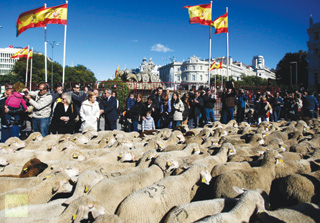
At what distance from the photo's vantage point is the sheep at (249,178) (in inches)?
134

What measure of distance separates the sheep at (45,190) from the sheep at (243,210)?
225 centimetres

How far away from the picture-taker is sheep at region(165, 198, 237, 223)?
8.76ft

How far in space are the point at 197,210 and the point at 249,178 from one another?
137 centimetres

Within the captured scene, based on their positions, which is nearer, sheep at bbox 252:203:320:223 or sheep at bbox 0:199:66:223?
sheep at bbox 252:203:320:223

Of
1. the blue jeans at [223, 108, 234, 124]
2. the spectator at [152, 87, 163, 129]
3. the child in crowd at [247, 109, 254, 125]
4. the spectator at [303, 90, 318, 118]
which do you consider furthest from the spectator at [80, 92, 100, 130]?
the spectator at [303, 90, 318, 118]

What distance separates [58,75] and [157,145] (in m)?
75.0

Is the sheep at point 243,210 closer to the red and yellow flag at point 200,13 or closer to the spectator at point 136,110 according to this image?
the spectator at point 136,110

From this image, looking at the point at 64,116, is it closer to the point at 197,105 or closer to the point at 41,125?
the point at 41,125

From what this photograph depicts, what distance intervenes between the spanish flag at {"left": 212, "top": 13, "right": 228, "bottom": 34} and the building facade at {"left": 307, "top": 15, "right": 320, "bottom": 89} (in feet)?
188

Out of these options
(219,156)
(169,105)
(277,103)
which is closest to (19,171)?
(219,156)

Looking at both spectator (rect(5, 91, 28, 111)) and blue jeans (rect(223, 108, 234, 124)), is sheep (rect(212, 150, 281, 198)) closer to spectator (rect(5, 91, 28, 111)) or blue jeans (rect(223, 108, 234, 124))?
spectator (rect(5, 91, 28, 111))

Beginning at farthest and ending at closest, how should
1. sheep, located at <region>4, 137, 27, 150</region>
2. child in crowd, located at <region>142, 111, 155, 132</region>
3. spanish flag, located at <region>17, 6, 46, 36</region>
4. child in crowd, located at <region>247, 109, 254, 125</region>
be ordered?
spanish flag, located at <region>17, 6, 46, 36</region>
child in crowd, located at <region>247, 109, 254, 125</region>
child in crowd, located at <region>142, 111, 155, 132</region>
sheep, located at <region>4, 137, 27, 150</region>

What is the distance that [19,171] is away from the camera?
4602 mm

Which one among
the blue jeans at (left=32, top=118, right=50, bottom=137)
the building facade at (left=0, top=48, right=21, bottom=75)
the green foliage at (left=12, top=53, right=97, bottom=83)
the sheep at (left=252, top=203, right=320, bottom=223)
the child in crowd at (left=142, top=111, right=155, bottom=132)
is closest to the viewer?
the sheep at (left=252, top=203, right=320, bottom=223)
